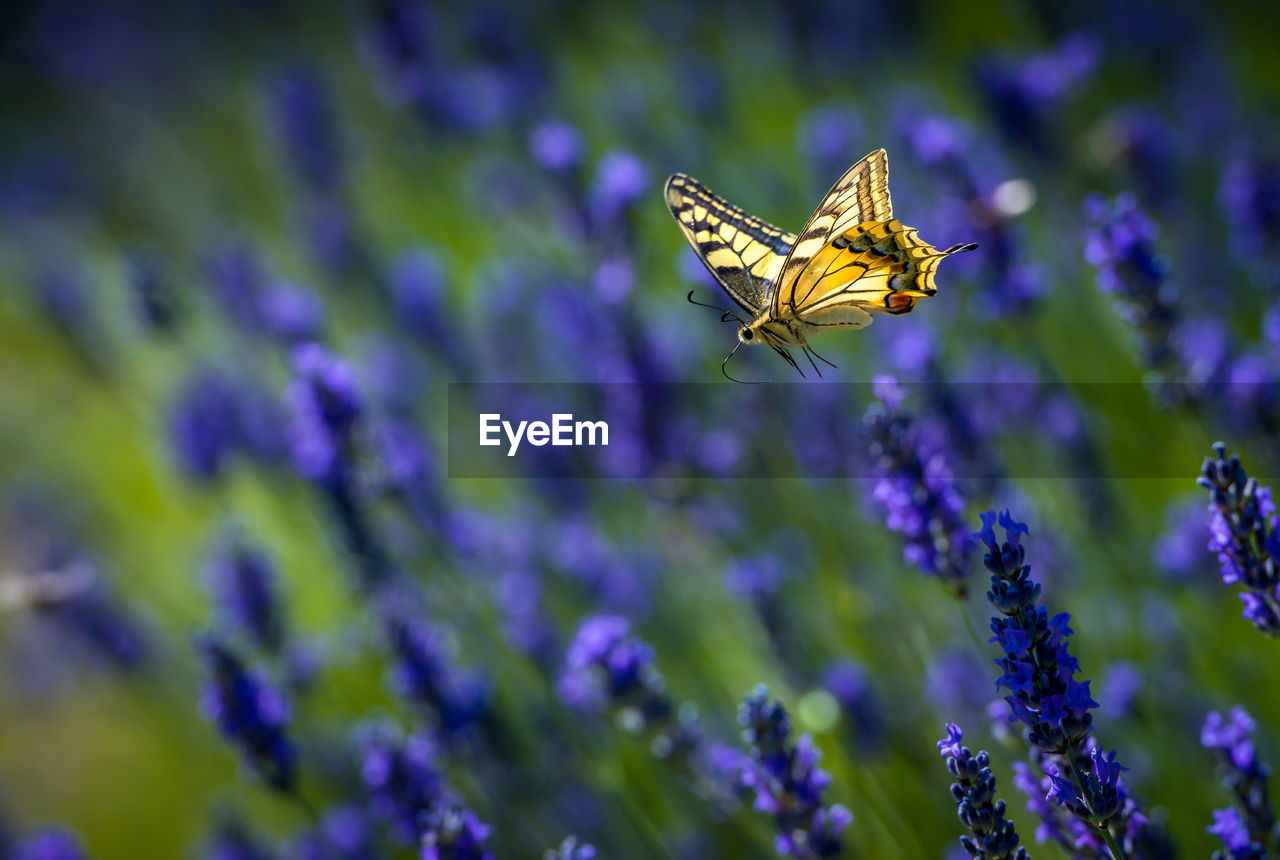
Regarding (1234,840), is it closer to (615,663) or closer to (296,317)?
(615,663)

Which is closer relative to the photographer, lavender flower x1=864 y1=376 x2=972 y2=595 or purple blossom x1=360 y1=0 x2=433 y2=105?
lavender flower x1=864 y1=376 x2=972 y2=595

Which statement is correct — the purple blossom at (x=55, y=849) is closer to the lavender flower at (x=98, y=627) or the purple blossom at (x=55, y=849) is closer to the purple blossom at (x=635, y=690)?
the lavender flower at (x=98, y=627)

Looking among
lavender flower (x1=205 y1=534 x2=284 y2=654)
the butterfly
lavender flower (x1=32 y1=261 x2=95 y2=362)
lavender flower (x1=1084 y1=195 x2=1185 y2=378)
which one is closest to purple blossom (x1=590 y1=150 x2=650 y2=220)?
the butterfly

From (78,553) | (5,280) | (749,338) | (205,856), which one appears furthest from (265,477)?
(5,280)

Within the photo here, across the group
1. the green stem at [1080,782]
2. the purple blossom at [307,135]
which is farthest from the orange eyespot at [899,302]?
the purple blossom at [307,135]

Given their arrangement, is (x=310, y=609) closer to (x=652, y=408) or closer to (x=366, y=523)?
(x=366, y=523)

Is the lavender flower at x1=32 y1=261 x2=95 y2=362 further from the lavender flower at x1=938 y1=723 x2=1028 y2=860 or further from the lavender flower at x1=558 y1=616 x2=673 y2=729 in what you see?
the lavender flower at x1=938 y1=723 x2=1028 y2=860
